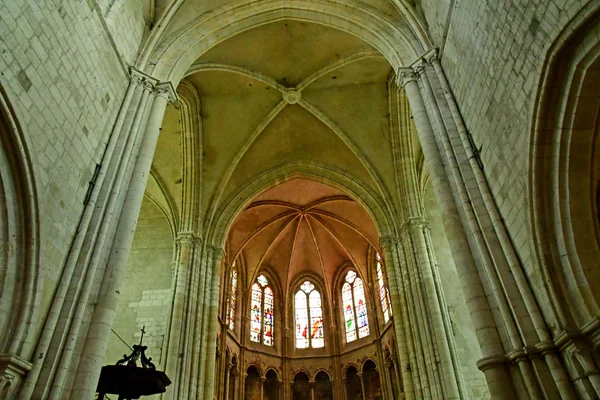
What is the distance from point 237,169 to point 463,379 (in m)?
10.1

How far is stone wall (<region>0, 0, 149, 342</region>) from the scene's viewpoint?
569 centimetres

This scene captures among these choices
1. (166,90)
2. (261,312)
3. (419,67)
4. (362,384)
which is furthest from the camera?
(261,312)

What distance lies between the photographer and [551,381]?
5.23 metres

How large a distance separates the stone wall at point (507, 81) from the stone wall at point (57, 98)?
242 inches

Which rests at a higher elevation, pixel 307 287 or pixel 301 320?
pixel 307 287

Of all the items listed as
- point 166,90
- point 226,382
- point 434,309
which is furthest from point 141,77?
point 226,382

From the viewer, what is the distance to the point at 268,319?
74.7 feet

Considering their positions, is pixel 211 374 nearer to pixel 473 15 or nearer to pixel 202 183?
pixel 202 183

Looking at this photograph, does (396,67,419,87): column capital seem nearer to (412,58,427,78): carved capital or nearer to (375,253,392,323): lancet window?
(412,58,427,78): carved capital

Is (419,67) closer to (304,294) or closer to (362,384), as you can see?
(362,384)

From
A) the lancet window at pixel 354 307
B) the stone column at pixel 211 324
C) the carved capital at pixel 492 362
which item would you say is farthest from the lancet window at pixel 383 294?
the carved capital at pixel 492 362

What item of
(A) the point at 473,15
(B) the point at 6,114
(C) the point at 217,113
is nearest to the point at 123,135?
(B) the point at 6,114

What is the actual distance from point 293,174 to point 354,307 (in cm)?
878

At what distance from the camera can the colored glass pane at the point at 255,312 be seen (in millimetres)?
21730
